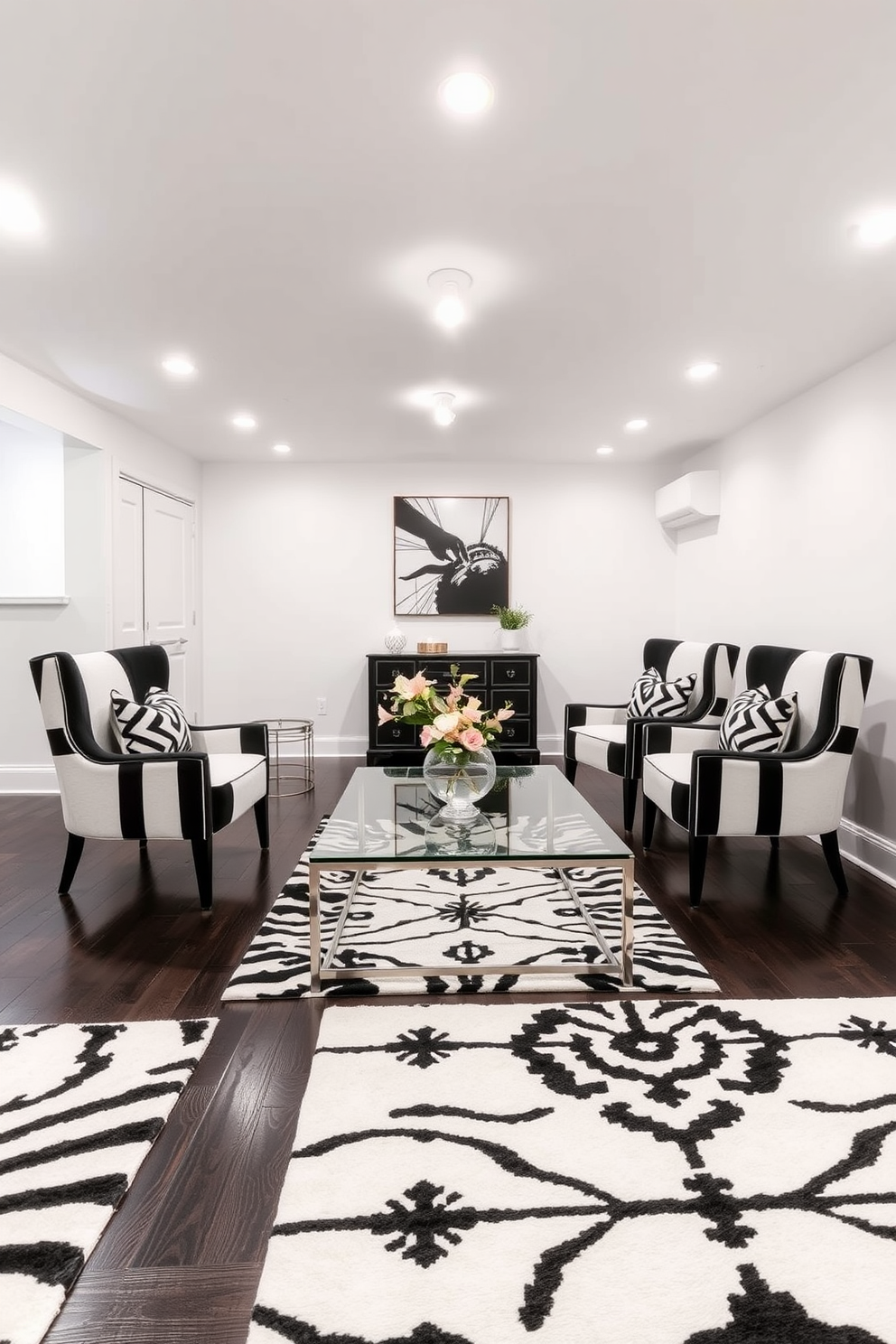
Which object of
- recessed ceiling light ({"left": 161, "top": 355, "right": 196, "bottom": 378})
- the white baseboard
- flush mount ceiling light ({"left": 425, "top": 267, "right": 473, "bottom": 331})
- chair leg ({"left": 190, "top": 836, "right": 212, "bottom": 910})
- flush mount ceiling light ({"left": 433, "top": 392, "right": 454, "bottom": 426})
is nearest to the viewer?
flush mount ceiling light ({"left": 425, "top": 267, "right": 473, "bottom": 331})

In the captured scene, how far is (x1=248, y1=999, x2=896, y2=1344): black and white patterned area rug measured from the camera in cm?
122

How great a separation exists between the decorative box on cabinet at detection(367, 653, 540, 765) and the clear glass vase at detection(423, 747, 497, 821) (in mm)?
3229

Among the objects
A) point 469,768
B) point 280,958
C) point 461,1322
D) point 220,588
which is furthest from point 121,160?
point 220,588

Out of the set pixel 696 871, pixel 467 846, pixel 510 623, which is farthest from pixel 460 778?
pixel 510 623

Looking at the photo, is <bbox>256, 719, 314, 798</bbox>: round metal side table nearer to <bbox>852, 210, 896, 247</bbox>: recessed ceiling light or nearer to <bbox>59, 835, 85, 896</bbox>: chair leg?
<bbox>59, 835, 85, 896</bbox>: chair leg

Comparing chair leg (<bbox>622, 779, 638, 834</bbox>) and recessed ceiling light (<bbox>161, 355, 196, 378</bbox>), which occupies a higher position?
recessed ceiling light (<bbox>161, 355, 196, 378</bbox>)

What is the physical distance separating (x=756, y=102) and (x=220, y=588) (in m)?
5.28

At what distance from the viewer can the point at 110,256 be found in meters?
2.73

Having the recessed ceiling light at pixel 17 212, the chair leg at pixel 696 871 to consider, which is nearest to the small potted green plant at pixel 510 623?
the chair leg at pixel 696 871

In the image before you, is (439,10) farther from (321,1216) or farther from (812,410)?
(812,410)

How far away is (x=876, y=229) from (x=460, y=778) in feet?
7.27

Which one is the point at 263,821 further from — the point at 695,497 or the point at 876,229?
the point at 695,497

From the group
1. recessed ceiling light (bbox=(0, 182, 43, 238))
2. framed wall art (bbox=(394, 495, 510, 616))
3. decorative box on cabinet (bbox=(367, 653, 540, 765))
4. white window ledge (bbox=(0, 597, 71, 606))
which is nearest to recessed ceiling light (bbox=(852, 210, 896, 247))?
recessed ceiling light (bbox=(0, 182, 43, 238))

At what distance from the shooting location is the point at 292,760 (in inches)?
243
